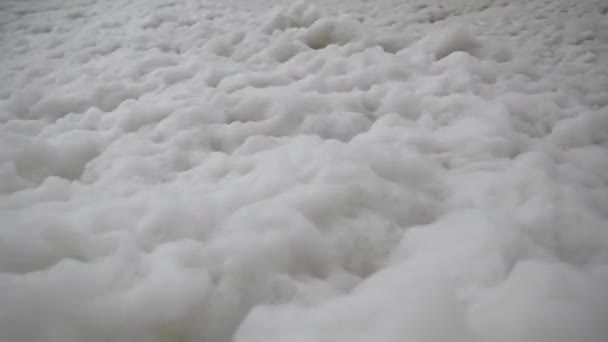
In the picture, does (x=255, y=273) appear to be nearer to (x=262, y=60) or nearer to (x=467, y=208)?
(x=467, y=208)

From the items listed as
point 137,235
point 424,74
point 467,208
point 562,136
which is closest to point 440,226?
point 467,208

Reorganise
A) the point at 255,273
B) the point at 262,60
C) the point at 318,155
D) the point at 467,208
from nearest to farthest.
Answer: the point at 255,273 < the point at 467,208 < the point at 318,155 < the point at 262,60

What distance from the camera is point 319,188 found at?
102 cm

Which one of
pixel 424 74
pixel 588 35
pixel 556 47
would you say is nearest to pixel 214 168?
pixel 424 74

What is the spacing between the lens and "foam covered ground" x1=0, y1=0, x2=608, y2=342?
738mm

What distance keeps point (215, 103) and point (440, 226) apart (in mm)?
1020

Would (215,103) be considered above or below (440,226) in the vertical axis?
above

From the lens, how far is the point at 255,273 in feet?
2.74

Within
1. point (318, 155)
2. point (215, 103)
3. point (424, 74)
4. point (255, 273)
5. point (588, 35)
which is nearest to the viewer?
point (255, 273)

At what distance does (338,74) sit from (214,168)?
2.69 feet

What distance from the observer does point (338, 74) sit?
173 centimetres

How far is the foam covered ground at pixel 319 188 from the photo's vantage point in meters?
0.74

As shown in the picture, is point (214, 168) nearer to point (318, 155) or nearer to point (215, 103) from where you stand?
point (318, 155)

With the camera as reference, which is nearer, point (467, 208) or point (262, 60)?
point (467, 208)
